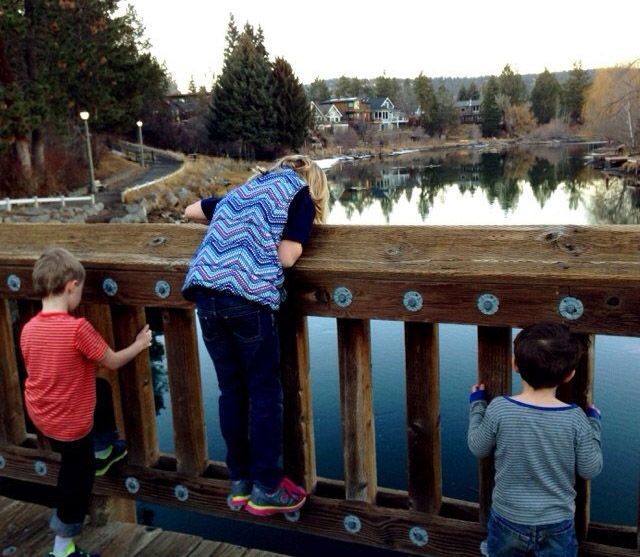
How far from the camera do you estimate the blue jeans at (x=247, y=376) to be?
77.5 inches

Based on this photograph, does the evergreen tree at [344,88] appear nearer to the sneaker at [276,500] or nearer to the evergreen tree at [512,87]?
the evergreen tree at [512,87]

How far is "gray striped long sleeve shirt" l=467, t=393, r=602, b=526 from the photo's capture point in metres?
1.69

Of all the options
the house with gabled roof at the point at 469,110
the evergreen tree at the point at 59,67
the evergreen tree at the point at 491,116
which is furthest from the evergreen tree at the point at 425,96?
the evergreen tree at the point at 59,67

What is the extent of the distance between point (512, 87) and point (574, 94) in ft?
33.6

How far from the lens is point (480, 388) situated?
1.85 metres

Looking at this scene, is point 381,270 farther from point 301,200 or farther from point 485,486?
point 485,486

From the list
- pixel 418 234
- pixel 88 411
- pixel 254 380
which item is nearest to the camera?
pixel 418 234

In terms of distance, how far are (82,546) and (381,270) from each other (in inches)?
58.2

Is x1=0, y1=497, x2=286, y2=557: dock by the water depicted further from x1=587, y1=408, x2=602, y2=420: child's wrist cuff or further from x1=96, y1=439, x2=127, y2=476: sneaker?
x1=587, y1=408, x2=602, y2=420: child's wrist cuff

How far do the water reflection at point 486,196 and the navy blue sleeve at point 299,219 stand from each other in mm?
18914

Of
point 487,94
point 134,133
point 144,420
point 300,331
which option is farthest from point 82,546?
point 487,94

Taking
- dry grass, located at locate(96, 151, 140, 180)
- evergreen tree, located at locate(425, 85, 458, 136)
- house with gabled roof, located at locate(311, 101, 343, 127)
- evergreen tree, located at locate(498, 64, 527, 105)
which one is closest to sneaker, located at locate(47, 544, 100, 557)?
dry grass, located at locate(96, 151, 140, 180)

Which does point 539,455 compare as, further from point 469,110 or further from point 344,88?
point 469,110

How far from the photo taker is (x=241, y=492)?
2174 mm
